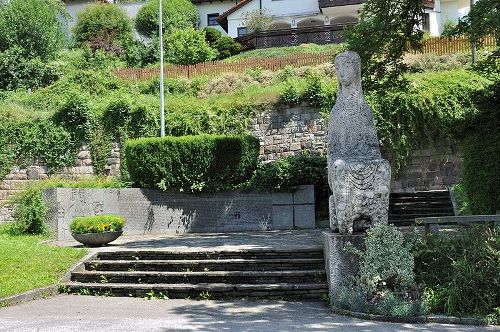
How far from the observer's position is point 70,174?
21312 millimetres

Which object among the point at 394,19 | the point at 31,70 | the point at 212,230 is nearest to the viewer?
the point at 394,19

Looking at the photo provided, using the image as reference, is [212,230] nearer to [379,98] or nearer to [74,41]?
[379,98]

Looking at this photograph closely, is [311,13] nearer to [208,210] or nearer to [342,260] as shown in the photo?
[208,210]

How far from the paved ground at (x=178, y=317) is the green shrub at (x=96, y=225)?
11.3ft

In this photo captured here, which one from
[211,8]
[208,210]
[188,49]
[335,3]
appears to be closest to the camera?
[208,210]

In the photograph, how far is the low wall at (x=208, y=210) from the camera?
16.9 m

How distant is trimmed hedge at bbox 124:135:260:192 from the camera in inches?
675

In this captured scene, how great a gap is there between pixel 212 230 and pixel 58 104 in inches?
365

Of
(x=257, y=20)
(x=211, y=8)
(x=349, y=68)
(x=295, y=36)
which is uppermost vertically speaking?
(x=211, y=8)

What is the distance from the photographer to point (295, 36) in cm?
3672

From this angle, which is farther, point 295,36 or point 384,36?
point 295,36

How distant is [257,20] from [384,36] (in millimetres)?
27610

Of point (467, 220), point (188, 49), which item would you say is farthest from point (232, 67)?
point (467, 220)

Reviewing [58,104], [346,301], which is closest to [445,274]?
[346,301]
